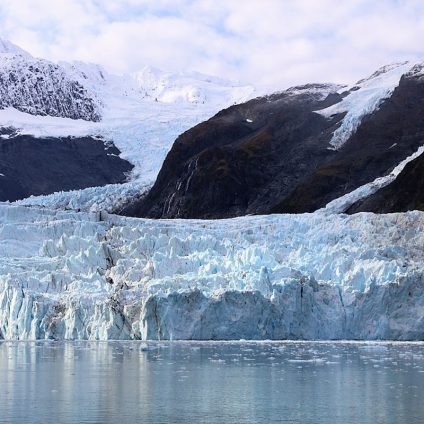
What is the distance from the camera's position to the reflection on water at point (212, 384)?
19797 millimetres

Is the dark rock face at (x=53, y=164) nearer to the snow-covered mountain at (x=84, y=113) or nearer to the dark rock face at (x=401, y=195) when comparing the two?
the snow-covered mountain at (x=84, y=113)

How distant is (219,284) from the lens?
40625 mm

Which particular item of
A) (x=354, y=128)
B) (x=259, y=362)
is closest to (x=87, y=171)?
(x=354, y=128)

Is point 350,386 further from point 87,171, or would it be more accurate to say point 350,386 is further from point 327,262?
point 87,171

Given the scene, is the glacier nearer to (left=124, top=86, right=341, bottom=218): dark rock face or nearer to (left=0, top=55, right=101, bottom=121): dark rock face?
(left=124, top=86, right=341, bottom=218): dark rock face

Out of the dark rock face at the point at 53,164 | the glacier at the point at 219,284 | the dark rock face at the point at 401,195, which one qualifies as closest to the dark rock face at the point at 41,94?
the dark rock face at the point at 53,164

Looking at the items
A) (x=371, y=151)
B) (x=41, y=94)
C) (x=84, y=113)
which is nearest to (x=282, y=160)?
(x=371, y=151)

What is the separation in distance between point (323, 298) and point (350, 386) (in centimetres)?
1578

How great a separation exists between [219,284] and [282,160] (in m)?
52.6

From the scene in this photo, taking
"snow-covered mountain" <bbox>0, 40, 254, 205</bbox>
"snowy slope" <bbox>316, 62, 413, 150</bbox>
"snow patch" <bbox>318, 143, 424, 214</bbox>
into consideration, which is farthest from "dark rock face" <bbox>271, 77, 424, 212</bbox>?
"snow-covered mountain" <bbox>0, 40, 254, 205</bbox>

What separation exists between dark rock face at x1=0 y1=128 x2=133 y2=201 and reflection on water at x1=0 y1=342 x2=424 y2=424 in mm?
88850

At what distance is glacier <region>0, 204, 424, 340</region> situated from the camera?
128 ft

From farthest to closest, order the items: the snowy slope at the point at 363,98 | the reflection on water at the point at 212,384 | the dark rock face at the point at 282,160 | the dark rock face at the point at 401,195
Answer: the snowy slope at the point at 363,98
the dark rock face at the point at 282,160
the dark rock face at the point at 401,195
the reflection on water at the point at 212,384

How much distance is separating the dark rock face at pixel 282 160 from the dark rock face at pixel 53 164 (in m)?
23.2
